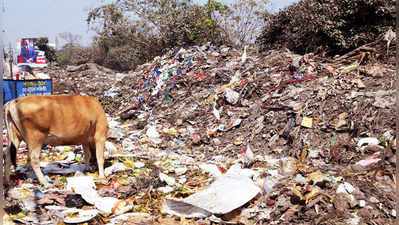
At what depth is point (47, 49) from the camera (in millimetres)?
35562

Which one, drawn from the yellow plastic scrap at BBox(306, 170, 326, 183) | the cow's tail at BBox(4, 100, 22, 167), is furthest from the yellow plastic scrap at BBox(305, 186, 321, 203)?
the cow's tail at BBox(4, 100, 22, 167)

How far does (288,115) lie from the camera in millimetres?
7293

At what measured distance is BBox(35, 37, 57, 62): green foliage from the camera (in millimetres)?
34062

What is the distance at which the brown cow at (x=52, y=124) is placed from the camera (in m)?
4.94

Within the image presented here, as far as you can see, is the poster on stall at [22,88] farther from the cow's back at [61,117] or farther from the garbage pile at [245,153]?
the cow's back at [61,117]

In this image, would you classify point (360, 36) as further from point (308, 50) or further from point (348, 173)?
point (348, 173)

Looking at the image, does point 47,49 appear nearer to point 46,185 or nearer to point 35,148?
point 35,148

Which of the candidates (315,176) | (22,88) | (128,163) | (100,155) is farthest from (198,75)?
(315,176)

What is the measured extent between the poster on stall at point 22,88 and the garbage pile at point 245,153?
181 centimetres

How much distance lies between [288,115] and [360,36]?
5.76 m

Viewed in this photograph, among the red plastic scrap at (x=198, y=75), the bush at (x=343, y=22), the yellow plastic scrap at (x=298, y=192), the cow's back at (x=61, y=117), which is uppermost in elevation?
the bush at (x=343, y=22)

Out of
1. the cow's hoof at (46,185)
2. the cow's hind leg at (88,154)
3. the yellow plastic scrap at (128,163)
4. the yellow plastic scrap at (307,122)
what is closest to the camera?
the cow's hoof at (46,185)

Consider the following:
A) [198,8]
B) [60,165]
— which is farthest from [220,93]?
[198,8]

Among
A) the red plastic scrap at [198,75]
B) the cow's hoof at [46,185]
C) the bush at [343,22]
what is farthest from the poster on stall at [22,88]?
the bush at [343,22]
